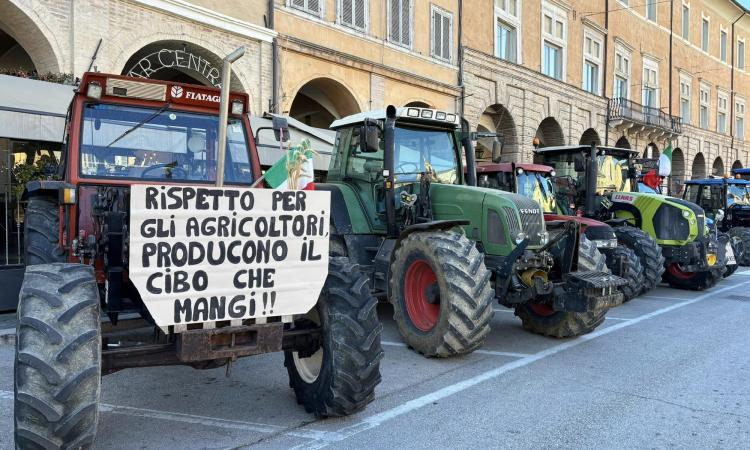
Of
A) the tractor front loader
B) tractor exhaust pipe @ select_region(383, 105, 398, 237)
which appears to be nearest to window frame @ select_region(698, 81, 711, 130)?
tractor exhaust pipe @ select_region(383, 105, 398, 237)

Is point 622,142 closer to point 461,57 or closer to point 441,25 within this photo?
point 461,57

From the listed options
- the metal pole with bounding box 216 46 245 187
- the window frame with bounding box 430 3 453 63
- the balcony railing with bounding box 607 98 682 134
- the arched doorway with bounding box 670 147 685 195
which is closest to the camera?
the metal pole with bounding box 216 46 245 187

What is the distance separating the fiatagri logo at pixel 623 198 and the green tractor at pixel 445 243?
13.8ft

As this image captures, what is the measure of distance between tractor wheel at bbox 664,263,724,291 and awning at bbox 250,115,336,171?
6523mm

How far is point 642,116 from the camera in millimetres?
30062

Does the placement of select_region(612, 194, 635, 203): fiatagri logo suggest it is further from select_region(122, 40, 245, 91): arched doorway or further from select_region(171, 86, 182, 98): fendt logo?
select_region(171, 86, 182, 98): fendt logo

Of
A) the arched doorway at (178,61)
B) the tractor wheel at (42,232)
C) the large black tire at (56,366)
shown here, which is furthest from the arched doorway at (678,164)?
the large black tire at (56,366)

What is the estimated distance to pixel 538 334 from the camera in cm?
725

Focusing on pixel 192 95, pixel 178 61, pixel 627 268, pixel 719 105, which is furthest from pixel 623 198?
pixel 719 105

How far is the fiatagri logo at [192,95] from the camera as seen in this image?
4926 millimetres

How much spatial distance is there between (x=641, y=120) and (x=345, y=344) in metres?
29.3

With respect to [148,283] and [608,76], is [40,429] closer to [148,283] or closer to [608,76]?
[148,283]

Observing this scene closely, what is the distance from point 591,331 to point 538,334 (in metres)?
0.58

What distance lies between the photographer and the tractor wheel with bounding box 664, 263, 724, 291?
442 inches
